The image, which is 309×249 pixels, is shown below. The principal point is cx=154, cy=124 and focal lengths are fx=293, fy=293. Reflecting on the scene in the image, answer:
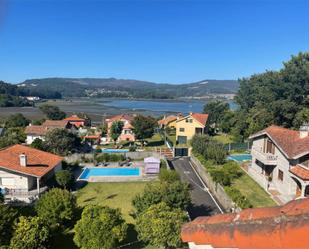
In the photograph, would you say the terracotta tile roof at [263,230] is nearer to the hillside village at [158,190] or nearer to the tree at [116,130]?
the hillside village at [158,190]

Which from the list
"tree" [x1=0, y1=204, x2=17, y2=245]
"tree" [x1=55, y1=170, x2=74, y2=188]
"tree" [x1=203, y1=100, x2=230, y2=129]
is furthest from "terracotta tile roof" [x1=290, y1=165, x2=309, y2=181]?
"tree" [x1=203, y1=100, x2=230, y2=129]

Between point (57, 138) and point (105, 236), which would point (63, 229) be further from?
point (57, 138)

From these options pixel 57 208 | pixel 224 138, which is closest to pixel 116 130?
pixel 224 138

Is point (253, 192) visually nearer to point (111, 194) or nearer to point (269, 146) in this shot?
point (269, 146)

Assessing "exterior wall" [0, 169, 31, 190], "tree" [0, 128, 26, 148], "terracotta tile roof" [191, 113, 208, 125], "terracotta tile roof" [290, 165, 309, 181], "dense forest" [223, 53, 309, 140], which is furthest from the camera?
"terracotta tile roof" [191, 113, 208, 125]

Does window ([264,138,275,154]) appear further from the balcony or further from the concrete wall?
the concrete wall
